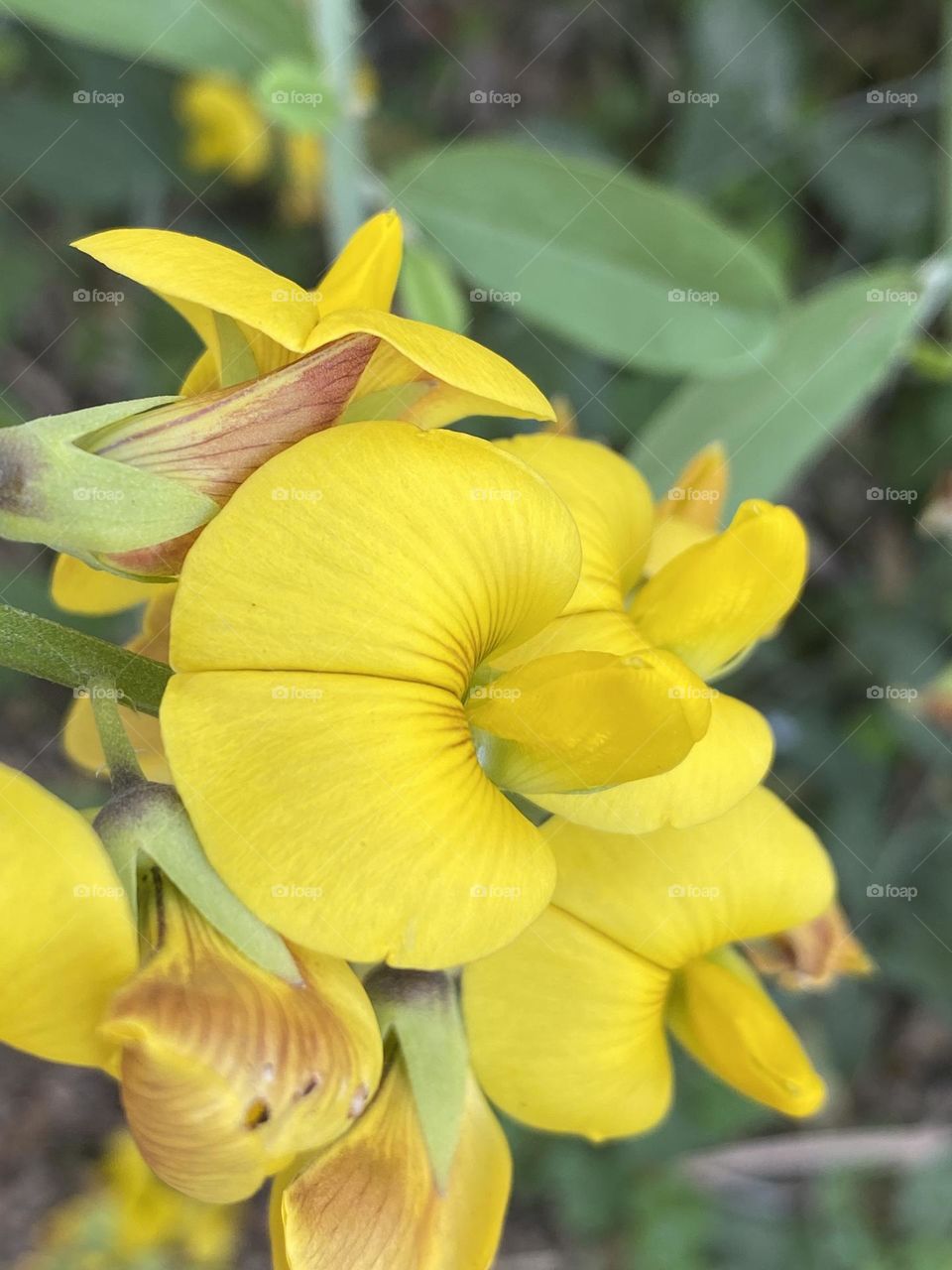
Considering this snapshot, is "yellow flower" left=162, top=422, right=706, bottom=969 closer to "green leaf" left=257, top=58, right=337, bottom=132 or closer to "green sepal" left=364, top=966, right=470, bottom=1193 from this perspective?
"green sepal" left=364, top=966, right=470, bottom=1193

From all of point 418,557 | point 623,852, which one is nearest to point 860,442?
point 623,852

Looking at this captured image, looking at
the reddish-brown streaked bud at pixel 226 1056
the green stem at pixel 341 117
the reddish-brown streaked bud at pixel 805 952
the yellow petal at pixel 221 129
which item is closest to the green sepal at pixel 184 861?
the reddish-brown streaked bud at pixel 226 1056

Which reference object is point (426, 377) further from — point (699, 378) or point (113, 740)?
point (699, 378)

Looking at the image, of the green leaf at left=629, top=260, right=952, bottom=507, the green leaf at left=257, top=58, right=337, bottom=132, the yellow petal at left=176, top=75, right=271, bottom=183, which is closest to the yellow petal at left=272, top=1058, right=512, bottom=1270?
the green leaf at left=629, top=260, right=952, bottom=507

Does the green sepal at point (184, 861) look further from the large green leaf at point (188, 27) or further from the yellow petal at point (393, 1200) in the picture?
the large green leaf at point (188, 27)

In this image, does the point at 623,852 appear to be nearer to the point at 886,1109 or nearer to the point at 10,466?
the point at 10,466
